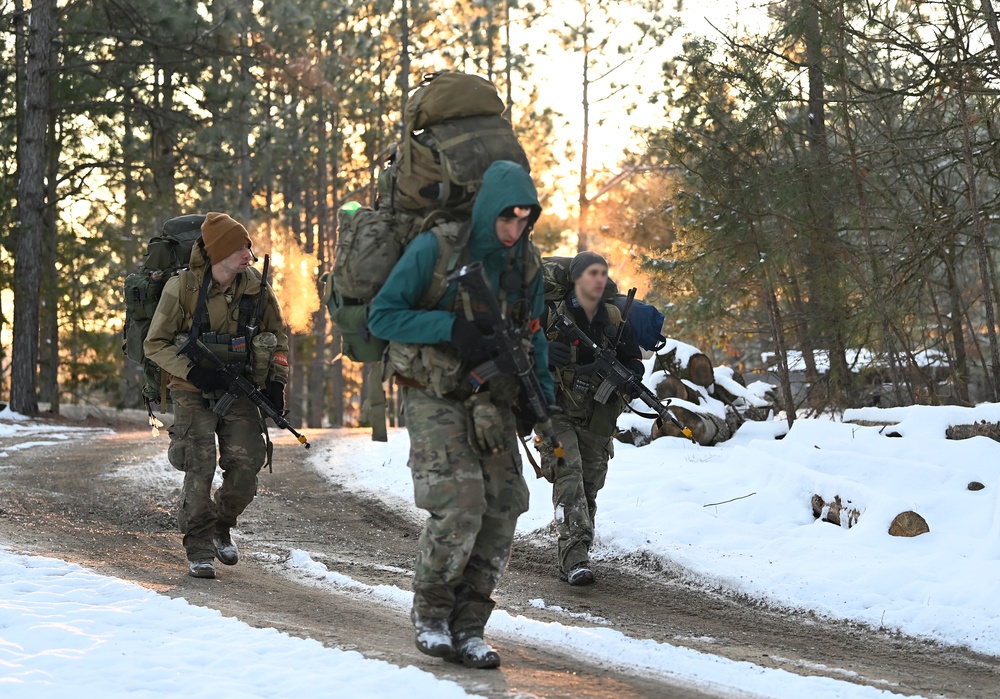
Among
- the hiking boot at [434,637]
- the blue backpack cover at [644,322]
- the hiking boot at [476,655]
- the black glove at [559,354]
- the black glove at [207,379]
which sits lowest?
the hiking boot at [476,655]

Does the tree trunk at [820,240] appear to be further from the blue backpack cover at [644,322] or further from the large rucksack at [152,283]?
the large rucksack at [152,283]

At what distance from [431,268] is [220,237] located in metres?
2.52

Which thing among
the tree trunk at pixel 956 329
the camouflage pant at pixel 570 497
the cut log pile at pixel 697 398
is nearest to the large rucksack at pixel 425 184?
the camouflage pant at pixel 570 497

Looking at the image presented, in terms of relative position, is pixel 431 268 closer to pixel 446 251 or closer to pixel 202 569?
pixel 446 251

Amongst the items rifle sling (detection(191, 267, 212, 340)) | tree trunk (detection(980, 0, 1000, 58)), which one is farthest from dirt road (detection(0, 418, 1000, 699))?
tree trunk (detection(980, 0, 1000, 58))

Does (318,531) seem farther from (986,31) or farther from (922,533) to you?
(986,31)

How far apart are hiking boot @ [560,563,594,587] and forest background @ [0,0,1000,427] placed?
10.4ft

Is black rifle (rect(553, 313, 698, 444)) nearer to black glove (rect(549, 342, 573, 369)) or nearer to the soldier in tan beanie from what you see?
black glove (rect(549, 342, 573, 369))

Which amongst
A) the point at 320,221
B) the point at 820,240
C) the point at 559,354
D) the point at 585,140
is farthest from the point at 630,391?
the point at 320,221

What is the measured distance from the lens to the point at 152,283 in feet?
23.5

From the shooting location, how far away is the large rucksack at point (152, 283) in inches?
282

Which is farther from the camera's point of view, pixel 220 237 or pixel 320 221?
pixel 320 221

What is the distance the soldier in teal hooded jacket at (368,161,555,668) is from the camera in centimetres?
461

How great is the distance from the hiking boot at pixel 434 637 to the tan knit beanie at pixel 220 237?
9.76 feet
